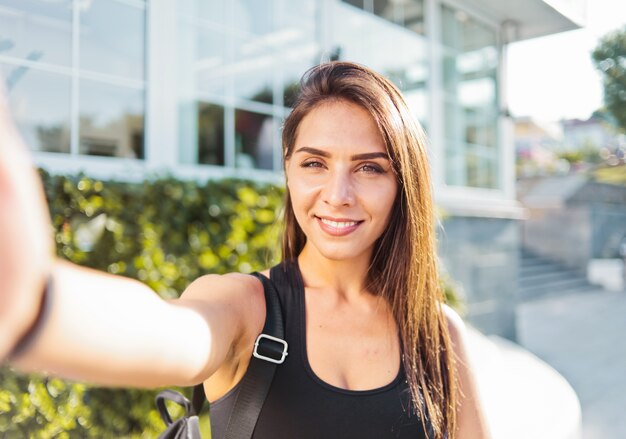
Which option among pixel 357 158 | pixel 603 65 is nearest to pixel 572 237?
pixel 603 65

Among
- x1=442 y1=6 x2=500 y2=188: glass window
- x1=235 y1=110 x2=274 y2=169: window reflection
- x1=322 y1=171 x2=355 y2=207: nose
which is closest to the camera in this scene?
x1=322 y1=171 x2=355 y2=207: nose

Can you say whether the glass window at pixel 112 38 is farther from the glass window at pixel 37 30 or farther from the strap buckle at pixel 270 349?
the strap buckle at pixel 270 349

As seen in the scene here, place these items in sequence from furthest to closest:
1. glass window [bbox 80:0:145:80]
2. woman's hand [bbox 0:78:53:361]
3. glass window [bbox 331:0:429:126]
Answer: glass window [bbox 331:0:429:126] → glass window [bbox 80:0:145:80] → woman's hand [bbox 0:78:53:361]

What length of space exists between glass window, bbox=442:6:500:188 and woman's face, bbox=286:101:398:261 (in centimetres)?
605

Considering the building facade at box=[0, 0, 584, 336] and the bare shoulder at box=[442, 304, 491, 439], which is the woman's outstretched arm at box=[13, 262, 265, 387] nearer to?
the bare shoulder at box=[442, 304, 491, 439]

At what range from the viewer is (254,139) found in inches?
193

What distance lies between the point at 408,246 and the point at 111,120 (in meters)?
3.03

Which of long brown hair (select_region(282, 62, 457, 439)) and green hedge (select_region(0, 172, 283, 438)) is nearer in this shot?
long brown hair (select_region(282, 62, 457, 439))

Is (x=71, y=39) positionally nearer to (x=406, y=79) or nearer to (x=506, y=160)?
(x=406, y=79)

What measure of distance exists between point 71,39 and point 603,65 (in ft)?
33.3

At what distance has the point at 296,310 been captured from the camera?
129 cm

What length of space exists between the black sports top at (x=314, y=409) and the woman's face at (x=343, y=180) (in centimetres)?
24

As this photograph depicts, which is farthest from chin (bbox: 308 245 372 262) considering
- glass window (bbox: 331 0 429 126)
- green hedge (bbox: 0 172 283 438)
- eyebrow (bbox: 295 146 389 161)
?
glass window (bbox: 331 0 429 126)

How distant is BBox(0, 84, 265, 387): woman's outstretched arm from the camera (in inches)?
17.2
